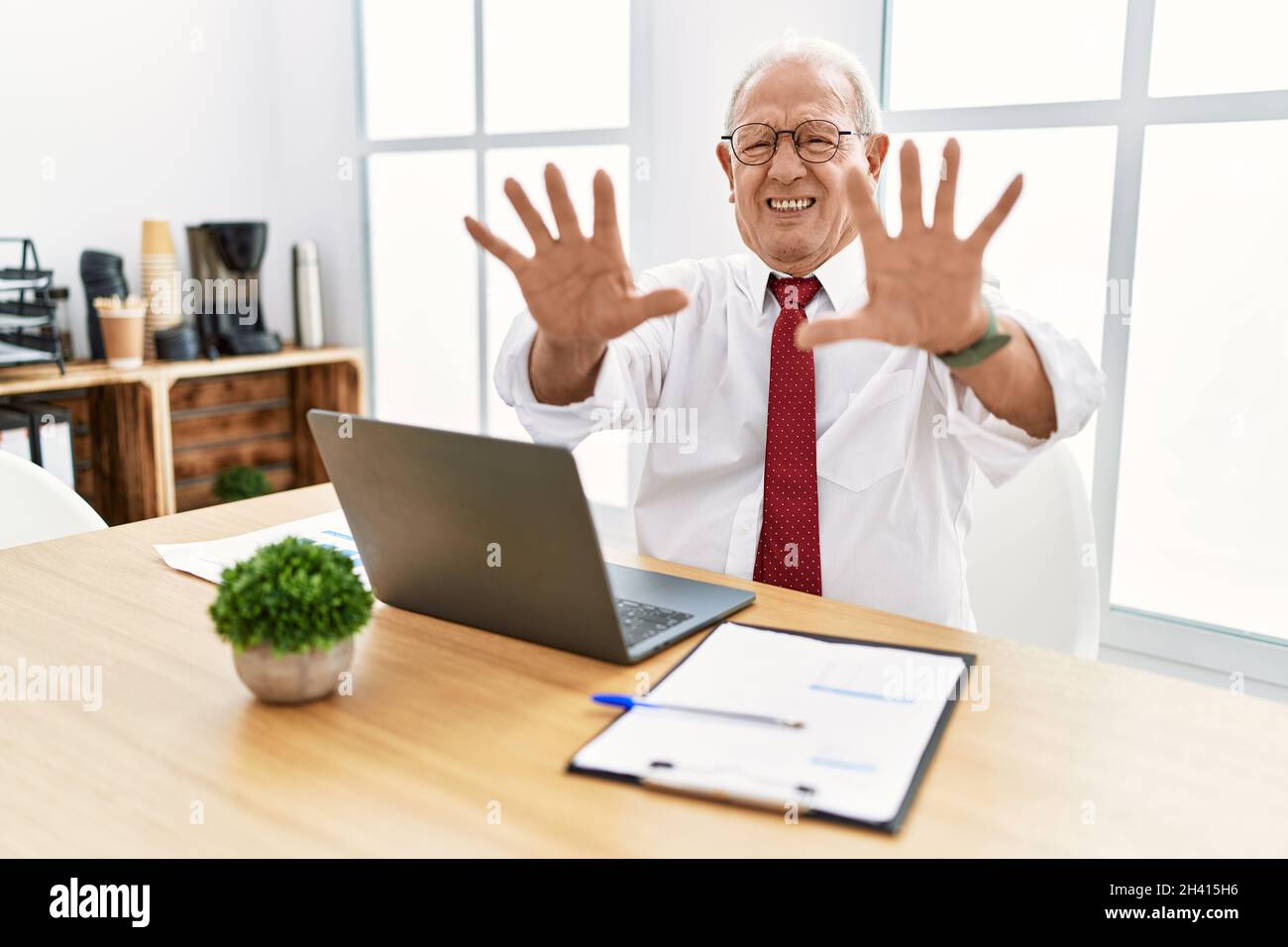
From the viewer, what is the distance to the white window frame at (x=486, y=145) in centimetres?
273

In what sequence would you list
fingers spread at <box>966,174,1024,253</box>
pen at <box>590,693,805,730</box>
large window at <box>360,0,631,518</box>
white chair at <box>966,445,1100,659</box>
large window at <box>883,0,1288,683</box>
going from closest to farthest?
pen at <box>590,693,805,730</box> → fingers spread at <box>966,174,1024,253</box> → white chair at <box>966,445,1100,659</box> → large window at <box>883,0,1288,683</box> → large window at <box>360,0,631,518</box>

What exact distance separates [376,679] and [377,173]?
Result: 8.82 feet

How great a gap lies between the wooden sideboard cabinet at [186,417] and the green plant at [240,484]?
4.0 inches

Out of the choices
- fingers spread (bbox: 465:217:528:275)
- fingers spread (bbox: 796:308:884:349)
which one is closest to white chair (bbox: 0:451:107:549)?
fingers spread (bbox: 465:217:528:275)

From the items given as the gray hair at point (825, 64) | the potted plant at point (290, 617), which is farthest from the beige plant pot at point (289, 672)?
the gray hair at point (825, 64)

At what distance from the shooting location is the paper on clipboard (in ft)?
4.46

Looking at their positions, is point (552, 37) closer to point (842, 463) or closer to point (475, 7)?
point (475, 7)

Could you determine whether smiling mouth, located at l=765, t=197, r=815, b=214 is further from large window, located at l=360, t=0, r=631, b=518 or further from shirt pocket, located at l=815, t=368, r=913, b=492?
large window, located at l=360, t=0, r=631, b=518

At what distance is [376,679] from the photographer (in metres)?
1.04

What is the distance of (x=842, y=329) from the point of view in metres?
1.09

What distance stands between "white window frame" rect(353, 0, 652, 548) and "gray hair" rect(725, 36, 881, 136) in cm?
107

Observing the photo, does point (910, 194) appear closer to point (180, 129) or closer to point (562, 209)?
point (562, 209)

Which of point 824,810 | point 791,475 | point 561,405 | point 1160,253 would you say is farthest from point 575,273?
point 1160,253

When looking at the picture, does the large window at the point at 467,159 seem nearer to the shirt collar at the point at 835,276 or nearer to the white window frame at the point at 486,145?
the white window frame at the point at 486,145
